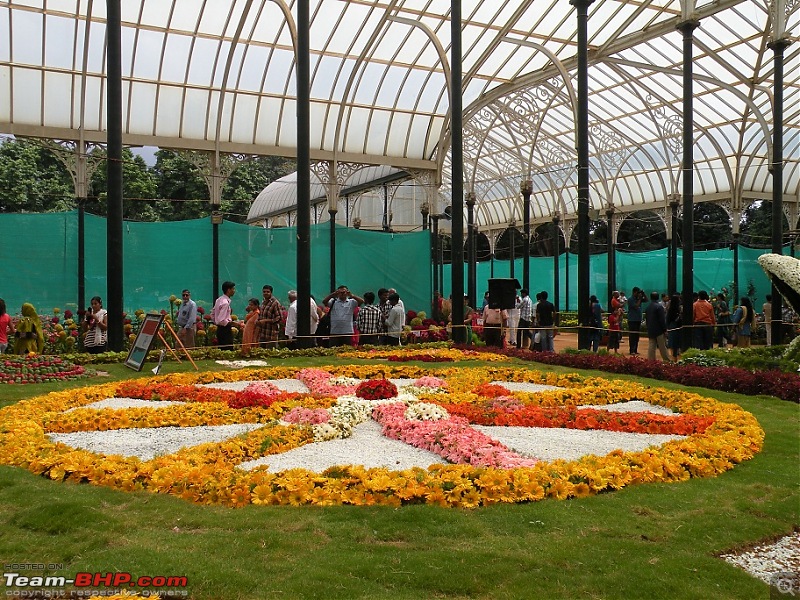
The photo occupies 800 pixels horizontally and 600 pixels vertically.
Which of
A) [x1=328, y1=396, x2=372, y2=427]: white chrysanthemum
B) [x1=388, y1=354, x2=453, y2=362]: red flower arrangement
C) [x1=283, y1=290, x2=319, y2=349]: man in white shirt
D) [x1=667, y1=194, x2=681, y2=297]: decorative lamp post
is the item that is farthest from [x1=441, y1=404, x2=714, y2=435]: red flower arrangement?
[x1=667, y1=194, x2=681, y2=297]: decorative lamp post

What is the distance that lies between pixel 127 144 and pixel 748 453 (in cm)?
1935

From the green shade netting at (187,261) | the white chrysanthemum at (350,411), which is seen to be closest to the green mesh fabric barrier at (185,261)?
the green shade netting at (187,261)

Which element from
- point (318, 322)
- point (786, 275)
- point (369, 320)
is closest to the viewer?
point (786, 275)

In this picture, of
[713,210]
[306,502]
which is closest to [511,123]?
[713,210]

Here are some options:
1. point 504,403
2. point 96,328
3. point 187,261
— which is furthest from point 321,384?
point 187,261

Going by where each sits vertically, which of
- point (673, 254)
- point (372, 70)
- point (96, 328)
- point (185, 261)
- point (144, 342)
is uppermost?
point (372, 70)

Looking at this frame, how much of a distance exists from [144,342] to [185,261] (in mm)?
6987

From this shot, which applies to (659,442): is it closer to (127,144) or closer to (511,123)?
(127,144)

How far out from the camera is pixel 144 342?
10.8 m

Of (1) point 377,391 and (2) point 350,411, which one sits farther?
(1) point 377,391

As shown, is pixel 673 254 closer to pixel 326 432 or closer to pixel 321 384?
pixel 321 384

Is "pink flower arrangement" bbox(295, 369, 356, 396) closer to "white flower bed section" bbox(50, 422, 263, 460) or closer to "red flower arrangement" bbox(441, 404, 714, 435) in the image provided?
"red flower arrangement" bbox(441, 404, 714, 435)

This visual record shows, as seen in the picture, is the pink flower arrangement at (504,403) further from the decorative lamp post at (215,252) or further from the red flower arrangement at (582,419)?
the decorative lamp post at (215,252)

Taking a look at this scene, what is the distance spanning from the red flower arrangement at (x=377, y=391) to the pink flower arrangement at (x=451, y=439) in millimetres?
714
